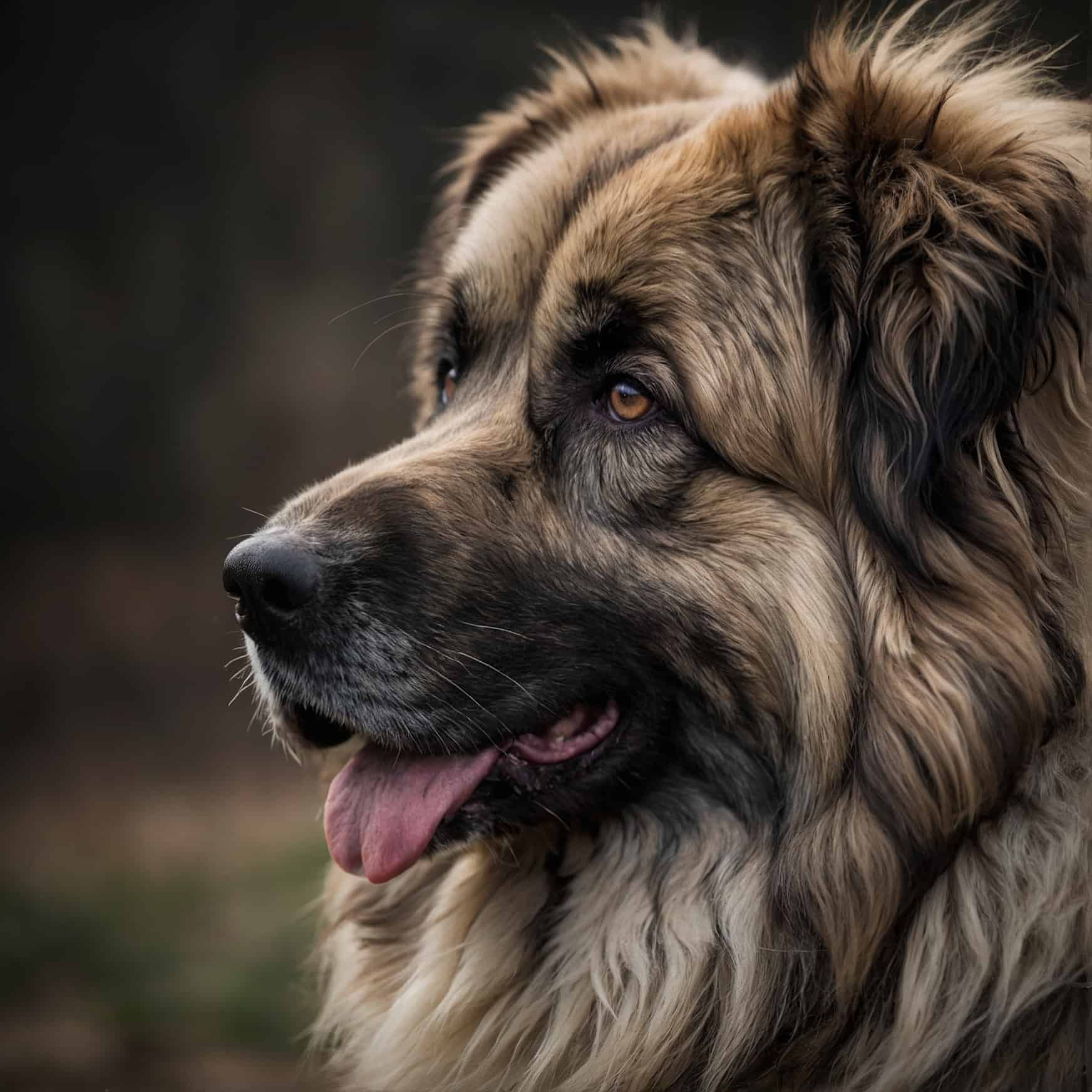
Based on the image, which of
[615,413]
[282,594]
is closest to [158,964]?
[282,594]

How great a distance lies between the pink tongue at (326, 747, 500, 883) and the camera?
2232 millimetres

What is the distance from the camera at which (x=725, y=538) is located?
2.15 meters

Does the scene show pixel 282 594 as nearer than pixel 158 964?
Yes

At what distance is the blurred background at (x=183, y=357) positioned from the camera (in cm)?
643

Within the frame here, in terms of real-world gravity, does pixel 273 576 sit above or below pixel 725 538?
below

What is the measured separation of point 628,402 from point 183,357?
19.0 ft

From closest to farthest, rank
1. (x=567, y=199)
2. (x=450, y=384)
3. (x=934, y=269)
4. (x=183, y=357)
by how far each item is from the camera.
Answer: (x=934, y=269)
(x=567, y=199)
(x=450, y=384)
(x=183, y=357)

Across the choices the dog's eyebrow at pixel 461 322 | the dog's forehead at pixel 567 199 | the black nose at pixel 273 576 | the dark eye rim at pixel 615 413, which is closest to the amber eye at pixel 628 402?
the dark eye rim at pixel 615 413

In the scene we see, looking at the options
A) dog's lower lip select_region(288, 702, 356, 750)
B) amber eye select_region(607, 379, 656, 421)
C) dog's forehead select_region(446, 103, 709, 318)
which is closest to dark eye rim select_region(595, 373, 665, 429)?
amber eye select_region(607, 379, 656, 421)

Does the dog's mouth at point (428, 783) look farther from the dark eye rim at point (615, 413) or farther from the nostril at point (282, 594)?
the dark eye rim at point (615, 413)

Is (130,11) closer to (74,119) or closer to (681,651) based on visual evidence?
(74,119)

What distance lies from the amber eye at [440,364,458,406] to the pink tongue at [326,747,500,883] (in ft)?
2.85

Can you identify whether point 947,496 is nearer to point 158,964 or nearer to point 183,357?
point 158,964

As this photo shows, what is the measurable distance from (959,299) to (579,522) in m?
0.77
